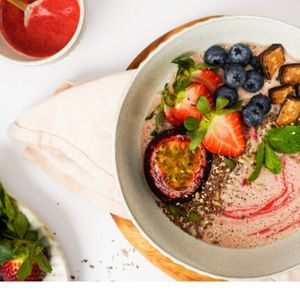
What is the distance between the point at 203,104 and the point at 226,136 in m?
0.07

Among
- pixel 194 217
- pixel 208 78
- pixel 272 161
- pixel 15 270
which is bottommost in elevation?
pixel 15 270

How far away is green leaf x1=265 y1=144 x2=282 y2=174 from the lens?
1.17m

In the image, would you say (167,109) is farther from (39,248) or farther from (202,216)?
(39,248)

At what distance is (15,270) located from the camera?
119 centimetres

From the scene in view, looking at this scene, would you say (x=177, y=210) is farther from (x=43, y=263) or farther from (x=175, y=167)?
(x=43, y=263)

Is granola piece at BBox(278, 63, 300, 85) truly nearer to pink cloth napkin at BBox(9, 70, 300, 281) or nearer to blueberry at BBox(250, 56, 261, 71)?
blueberry at BBox(250, 56, 261, 71)

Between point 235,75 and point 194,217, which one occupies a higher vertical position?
point 235,75

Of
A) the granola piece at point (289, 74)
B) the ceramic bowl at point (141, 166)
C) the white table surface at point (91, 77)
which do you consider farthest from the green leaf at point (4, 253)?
the granola piece at point (289, 74)

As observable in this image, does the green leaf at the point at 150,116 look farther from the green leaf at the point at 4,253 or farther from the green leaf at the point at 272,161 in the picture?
the green leaf at the point at 4,253

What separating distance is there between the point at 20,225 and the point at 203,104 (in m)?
0.37

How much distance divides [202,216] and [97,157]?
0.21m

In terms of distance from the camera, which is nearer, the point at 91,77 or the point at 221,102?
the point at 221,102

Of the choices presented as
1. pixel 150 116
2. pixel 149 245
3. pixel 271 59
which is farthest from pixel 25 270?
pixel 271 59

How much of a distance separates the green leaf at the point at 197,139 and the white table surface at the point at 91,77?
7.8 inches
